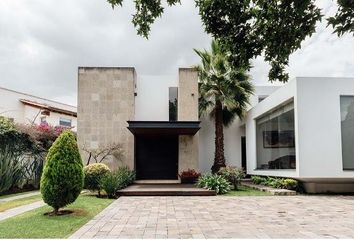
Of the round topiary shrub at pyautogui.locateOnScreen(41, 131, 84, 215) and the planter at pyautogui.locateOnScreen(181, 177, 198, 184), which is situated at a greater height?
the round topiary shrub at pyautogui.locateOnScreen(41, 131, 84, 215)

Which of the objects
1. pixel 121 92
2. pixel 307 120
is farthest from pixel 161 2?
pixel 121 92

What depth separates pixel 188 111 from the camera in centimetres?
1970

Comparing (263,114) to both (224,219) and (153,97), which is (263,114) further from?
(224,219)

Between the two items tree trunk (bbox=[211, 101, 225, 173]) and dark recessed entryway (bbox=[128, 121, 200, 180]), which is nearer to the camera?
dark recessed entryway (bbox=[128, 121, 200, 180])

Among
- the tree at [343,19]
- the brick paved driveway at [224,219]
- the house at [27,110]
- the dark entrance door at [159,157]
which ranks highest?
the house at [27,110]

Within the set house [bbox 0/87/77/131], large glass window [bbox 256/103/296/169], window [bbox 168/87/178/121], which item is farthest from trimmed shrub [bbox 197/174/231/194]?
house [bbox 0/87/77/131]

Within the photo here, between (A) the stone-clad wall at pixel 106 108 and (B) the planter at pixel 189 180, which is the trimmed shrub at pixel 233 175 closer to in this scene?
(B) the planter at pixel 189 180

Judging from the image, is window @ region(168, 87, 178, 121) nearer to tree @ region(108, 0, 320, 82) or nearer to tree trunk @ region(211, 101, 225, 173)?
tree trunk @ region(211, 101, 225, 173)

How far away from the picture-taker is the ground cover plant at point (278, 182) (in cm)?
1527

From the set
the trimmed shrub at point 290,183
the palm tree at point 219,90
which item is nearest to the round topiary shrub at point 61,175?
the trimmed shrub at point 290,183

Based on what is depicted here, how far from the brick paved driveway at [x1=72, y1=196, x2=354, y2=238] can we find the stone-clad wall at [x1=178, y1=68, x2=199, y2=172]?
23.9ft

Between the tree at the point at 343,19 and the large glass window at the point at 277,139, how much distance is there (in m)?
10.1

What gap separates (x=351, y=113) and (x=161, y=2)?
11047 mm

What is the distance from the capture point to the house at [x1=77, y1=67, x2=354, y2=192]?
15.2 metres
